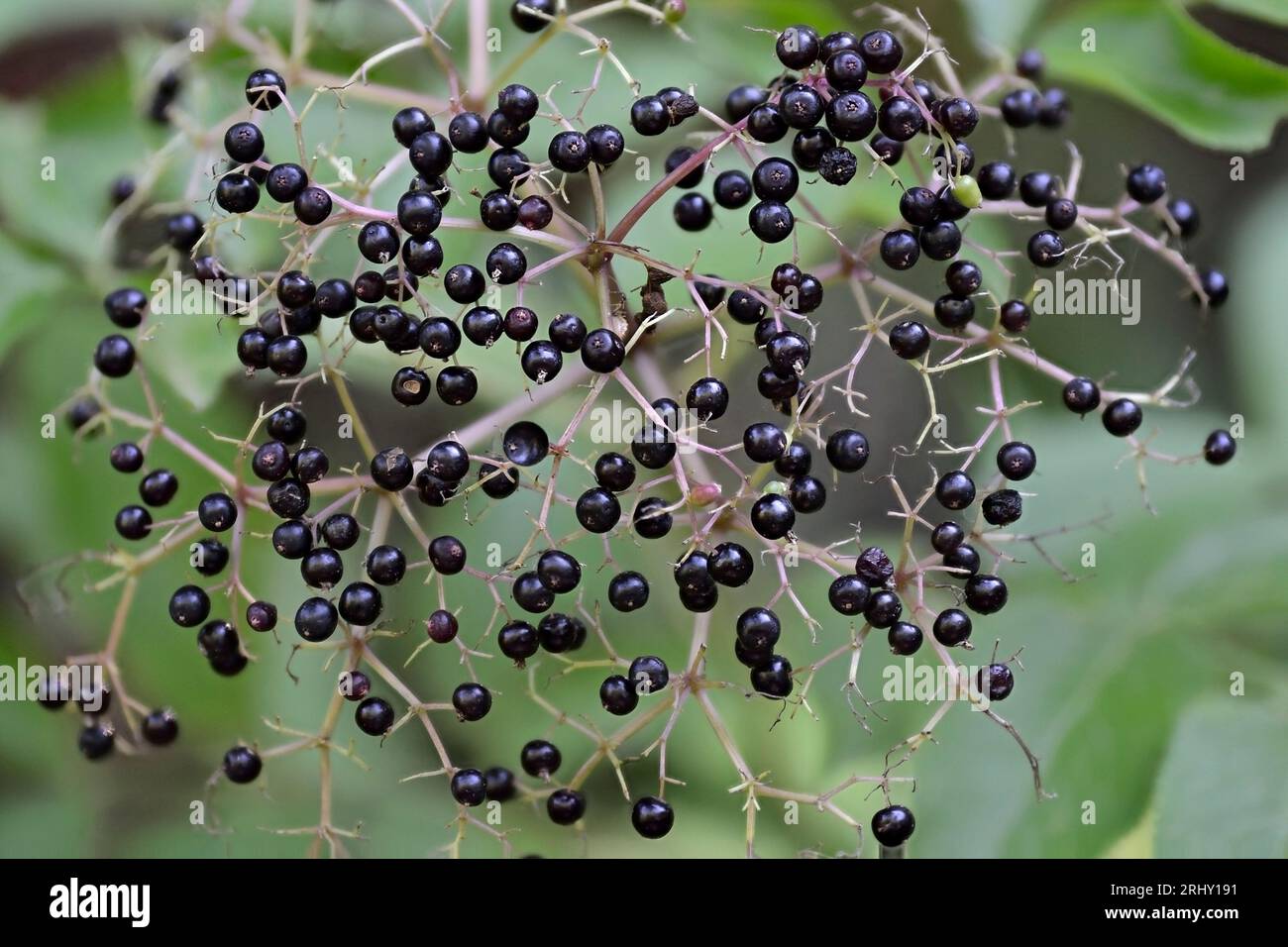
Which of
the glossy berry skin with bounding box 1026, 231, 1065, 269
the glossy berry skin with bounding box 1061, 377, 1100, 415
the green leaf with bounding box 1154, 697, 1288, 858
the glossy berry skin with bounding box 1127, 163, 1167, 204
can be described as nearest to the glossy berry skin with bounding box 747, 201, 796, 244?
the glossy berry skin with bounding box 1026, 231, 1065, 269

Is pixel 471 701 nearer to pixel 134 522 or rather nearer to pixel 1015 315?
pixel 134 522

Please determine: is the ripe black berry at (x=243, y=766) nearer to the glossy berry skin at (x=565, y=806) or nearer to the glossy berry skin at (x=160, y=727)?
the glossy berry skin at (x=160, y=727)

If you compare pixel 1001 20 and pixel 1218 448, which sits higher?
pixel 1001 20

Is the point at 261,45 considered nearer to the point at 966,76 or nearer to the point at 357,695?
the point at 357,695

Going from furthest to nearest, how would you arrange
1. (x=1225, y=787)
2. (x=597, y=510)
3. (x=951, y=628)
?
(x=1225, y=787) < (x=951, y=628) < (x=597, y=510)

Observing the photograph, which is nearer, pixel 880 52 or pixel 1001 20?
pixel 880 52

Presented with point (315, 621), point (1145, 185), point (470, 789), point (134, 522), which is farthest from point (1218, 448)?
point (134, 522)
